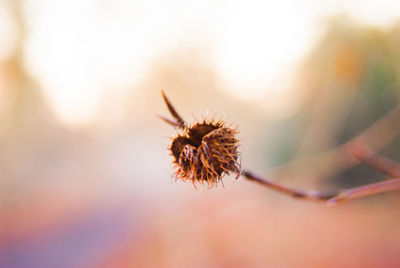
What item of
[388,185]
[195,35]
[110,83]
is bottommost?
[388,185]

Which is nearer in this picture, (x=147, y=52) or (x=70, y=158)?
(x=147, y=52)

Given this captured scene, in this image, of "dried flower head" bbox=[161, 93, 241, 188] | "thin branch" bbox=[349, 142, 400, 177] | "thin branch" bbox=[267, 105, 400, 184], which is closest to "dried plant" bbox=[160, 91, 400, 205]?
"dried flower head" bbox=[161, 93, 241, 188]

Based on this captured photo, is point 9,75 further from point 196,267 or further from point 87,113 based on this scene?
point 196,267

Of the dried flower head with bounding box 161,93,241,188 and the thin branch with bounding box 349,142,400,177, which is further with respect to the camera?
the thin branch with bounding box 349,142,400,177

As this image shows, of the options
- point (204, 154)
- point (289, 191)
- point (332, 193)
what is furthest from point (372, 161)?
point (204, 154)

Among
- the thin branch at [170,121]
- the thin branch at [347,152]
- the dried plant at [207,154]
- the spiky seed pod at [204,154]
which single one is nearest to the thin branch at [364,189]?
the dried plant at [207,154]

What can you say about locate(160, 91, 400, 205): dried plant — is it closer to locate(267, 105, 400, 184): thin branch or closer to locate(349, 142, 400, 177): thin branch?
locate(349, 142, 400, 177): thin branch

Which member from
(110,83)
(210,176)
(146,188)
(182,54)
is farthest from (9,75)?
(210,176)
